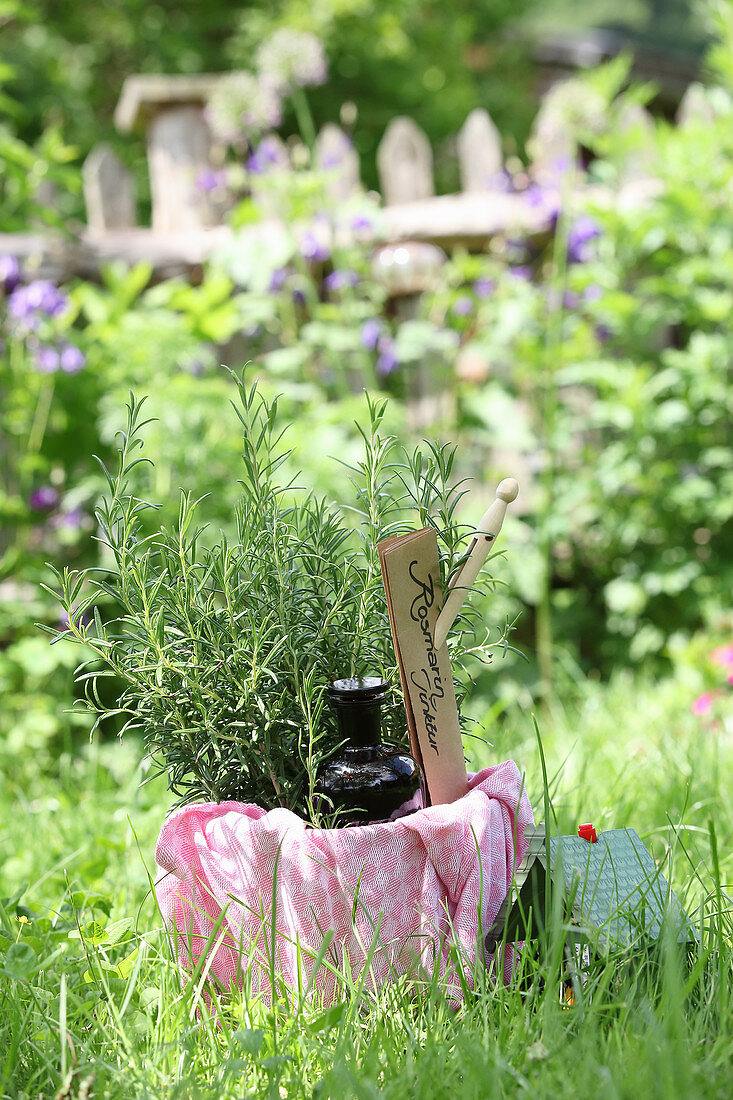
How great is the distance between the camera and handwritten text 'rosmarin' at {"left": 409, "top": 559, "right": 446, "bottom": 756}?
1.07 m

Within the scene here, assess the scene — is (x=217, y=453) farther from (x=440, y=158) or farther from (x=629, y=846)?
(x=440, y=158)

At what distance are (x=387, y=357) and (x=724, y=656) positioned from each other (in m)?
1.38

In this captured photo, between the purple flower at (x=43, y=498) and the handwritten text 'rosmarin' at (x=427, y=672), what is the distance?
78.0 inches

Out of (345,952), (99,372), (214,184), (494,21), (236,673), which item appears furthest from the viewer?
(494,21)

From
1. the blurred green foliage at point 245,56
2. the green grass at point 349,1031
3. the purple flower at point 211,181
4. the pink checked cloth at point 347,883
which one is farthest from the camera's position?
the blurred green foliage at point 245,56

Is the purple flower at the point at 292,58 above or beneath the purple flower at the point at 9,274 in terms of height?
above

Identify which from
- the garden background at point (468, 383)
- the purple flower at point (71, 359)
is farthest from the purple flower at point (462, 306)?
the purple flower at point (71, 359)

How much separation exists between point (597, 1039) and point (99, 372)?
234 cm

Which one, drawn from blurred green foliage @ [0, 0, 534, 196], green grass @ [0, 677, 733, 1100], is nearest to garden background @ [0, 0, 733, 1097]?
green grass @ [0, 677, 733, 1100]

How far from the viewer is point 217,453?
2.53m

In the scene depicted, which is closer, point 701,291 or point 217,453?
point 217,453

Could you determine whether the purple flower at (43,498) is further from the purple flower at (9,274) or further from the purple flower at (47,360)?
the purple flower at (9,274)

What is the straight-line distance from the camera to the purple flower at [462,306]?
3041 millimetres

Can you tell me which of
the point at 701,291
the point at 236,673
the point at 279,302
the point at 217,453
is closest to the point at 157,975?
the point at 236,673
